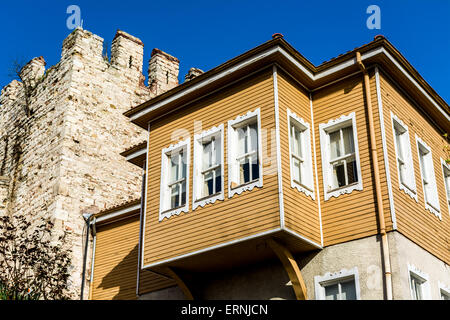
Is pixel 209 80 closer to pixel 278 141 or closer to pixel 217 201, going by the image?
pixel 278 141

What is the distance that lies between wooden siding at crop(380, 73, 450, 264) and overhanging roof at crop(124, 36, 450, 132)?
0.34 meters

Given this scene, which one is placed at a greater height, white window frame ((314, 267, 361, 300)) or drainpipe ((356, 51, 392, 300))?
drainpipe ((356, 51, 392, 300))

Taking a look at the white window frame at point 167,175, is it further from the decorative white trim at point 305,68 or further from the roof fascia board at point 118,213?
the roof fascia board at point 118,213

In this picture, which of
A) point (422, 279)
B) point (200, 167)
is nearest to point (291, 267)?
point (422, 279)

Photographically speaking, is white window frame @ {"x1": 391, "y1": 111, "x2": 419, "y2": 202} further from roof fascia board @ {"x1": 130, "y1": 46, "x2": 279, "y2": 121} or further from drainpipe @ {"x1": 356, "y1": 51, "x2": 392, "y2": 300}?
roof fascia board @ {"x1": 130, "y1": 46, "x2": 279, "y2": 121}

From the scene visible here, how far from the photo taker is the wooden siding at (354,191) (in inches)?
524

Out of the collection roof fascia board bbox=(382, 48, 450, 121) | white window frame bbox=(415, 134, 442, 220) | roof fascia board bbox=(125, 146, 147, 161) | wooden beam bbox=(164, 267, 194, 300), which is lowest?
wooden beam bbox=(164, 267, 194, 300)

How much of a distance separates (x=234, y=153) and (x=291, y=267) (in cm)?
291

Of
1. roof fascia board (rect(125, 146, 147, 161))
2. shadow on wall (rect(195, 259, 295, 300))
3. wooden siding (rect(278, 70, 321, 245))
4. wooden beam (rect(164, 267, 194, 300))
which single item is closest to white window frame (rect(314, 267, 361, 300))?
shadow on wall (rect(195, 259, 295, 300))

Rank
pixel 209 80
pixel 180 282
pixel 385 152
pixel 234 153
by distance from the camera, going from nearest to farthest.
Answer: pixel 385 152 → pixel 234 153 → pixel 180 282 → pixel 209 80

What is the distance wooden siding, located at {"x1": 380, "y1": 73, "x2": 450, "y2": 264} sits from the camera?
44.5 ft

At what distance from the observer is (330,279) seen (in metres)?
13.2

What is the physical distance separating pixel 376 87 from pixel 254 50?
2.85 metres
